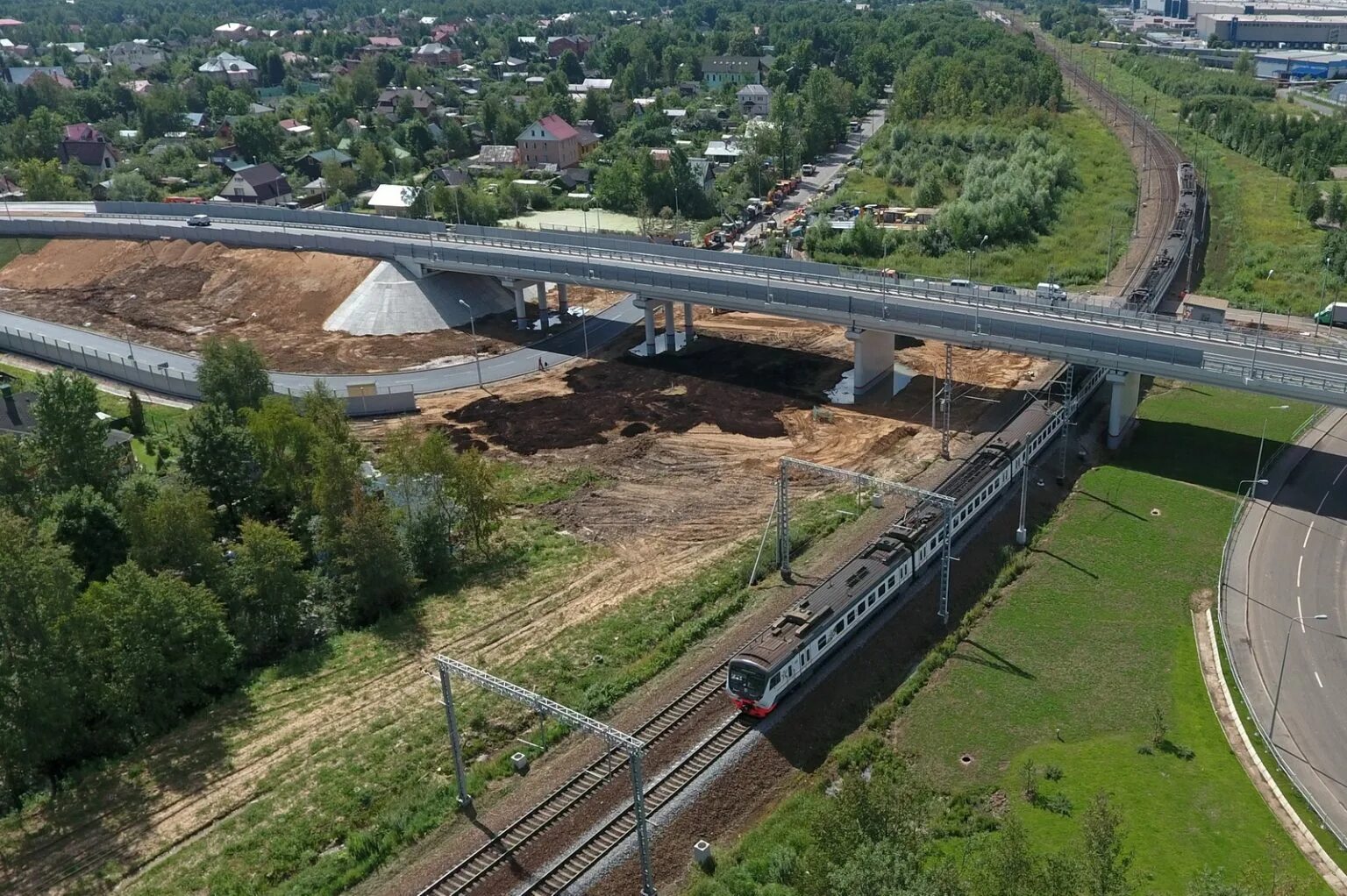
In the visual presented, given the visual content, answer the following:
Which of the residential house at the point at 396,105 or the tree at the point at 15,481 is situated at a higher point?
the residential house at the point at 396,105

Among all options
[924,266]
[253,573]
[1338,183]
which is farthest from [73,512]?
[1338,183]

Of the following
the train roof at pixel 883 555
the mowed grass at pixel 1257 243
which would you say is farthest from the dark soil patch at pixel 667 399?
the mowed grass at pixel 1257 243

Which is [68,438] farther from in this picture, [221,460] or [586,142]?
[586,142]

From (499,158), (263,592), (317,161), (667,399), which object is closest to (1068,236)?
(667,399)

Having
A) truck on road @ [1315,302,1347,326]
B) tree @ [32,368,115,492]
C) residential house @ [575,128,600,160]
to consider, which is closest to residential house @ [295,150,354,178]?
residential house @ [575,128,600,160]

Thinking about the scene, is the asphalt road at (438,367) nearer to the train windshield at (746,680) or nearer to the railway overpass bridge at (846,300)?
the railway overpass bridge at (846,300)

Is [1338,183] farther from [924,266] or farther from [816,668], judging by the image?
[816,668]
